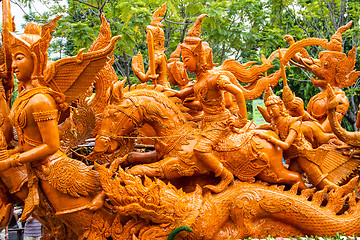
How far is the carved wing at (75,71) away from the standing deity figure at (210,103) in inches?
35.8

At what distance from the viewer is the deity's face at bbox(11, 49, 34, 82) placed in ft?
11.0

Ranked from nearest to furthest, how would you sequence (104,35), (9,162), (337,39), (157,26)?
(9,162), (104,35), (337,39), (157,26)

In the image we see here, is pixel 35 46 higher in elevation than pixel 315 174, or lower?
higher

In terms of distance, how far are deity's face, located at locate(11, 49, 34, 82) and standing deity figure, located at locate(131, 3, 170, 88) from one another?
1.48 meters

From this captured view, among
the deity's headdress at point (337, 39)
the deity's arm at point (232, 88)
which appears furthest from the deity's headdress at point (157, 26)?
the deity's headdress at point (337, 39)

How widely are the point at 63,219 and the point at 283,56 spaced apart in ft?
10.1

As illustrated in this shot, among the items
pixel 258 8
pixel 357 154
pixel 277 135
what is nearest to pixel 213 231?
pixel 277 135

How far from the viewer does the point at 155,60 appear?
484 centimetres

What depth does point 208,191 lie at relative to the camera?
150 inches

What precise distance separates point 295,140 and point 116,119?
1944mm

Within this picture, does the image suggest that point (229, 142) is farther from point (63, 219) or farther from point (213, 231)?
point (63, 219)

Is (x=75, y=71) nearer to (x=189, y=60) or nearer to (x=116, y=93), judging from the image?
(x=116, y=93)

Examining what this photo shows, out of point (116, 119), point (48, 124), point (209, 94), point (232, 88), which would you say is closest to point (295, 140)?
point (232, 88)

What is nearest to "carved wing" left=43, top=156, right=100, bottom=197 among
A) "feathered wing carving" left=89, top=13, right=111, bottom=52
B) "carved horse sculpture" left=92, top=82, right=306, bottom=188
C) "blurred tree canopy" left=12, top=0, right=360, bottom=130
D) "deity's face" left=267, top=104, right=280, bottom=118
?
"carved horse sculpture" left=92, top=82, right=306, bottom=188
